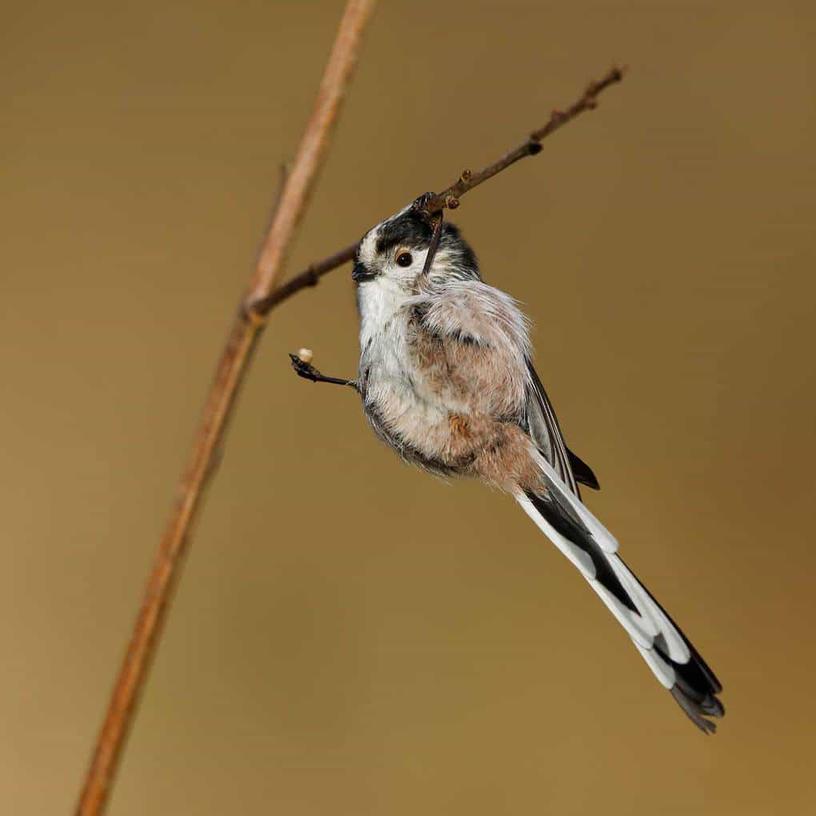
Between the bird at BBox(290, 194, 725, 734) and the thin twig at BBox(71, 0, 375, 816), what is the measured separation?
1.31 feet

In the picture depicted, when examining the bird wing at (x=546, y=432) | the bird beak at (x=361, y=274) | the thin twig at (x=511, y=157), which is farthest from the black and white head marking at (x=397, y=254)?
the thin twig at (x=511, y=157)

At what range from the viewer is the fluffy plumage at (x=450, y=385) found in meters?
1.08

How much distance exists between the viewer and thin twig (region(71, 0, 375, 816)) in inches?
20.6

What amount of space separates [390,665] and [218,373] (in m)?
1.70

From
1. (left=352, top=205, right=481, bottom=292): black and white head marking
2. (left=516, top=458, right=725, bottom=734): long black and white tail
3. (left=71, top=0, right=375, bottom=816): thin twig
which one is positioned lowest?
(left=516, top=458, right=725, bottom=734): long black and white tail

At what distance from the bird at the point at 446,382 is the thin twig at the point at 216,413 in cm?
40

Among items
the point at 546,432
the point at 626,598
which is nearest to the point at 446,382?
the point at 546,432

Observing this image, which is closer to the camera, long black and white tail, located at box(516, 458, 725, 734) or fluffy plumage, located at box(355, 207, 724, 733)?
long black and white tail, located at box(516, 458, 725, 734)

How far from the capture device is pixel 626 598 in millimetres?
934

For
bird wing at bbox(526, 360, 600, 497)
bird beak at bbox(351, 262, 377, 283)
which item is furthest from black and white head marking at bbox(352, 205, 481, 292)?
bird wing at bbox(526, 360, 600, 497)

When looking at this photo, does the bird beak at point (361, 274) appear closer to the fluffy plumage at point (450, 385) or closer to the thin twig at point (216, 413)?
the fluffy plumage at point (450, 385)

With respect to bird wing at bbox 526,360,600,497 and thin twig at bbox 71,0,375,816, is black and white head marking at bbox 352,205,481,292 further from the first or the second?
thin twig at bbox 71,0,375,816

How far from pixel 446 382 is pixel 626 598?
1.04 ft

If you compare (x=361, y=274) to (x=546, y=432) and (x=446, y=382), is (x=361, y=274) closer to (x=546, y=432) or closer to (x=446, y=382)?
(x=446, y=382)
